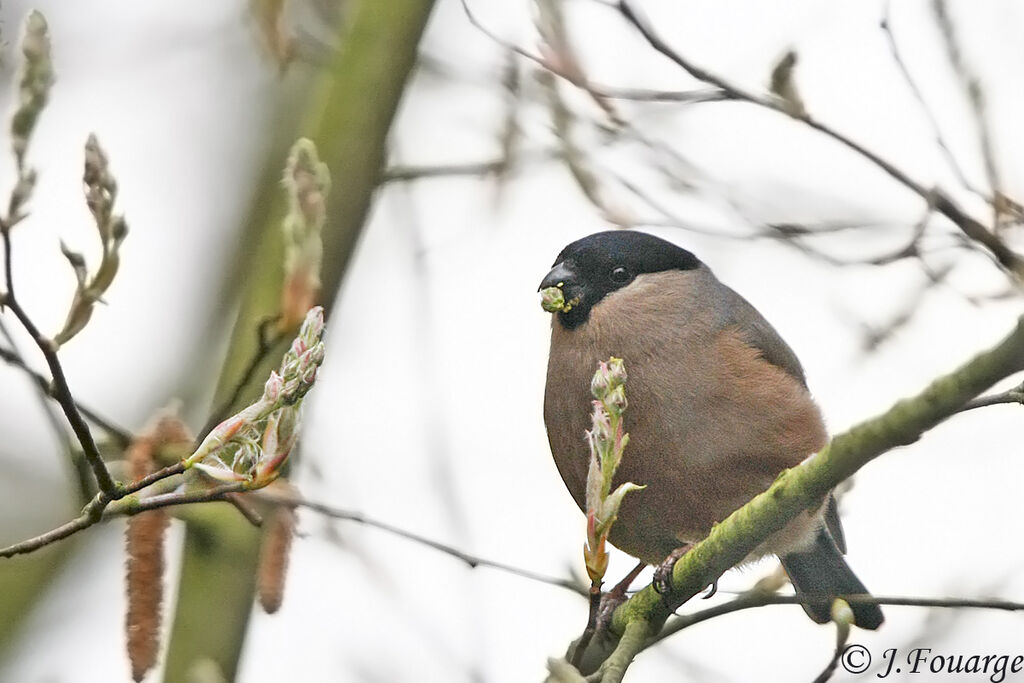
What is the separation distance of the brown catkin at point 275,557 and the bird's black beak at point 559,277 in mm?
1335

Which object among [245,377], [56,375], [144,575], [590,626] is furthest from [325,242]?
[56,375]

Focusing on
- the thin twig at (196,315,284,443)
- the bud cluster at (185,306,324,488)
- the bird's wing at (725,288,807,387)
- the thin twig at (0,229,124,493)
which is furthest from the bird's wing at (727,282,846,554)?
the thin twig at (0,229,124,493)

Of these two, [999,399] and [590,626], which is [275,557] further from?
[999,399]

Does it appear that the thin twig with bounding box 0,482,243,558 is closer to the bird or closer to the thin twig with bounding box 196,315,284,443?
the thin twig with bounding box 196,315,284,443

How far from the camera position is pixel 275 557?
297 cm

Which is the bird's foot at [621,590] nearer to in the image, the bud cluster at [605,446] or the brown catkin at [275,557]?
the brown catkin at [275,557]

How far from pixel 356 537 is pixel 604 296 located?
1.11 meters

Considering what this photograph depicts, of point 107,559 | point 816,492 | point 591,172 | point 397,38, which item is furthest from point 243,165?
point 816,492

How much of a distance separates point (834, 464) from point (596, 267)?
2111mm

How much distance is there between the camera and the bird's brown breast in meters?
3.68

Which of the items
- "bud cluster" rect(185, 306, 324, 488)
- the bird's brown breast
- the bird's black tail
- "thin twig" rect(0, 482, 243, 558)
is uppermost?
"bud cluster" rect(185, 306, 324, 488)

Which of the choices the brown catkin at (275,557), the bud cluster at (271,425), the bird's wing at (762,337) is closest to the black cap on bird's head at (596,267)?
the bird's wing at (762,337)

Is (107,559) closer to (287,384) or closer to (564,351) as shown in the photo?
(564,351)

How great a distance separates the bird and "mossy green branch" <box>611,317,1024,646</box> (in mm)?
822
